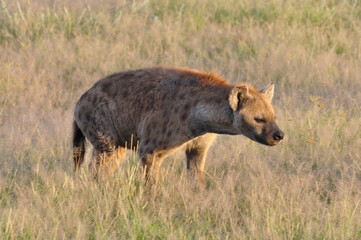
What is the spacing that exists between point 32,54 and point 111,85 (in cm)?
434

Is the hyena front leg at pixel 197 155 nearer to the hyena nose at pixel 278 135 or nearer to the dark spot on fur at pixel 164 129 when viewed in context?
the dark spot on fur at pixel 164 129

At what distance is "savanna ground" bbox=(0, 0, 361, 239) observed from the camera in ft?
15.7

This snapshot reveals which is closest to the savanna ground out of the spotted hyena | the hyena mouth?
the spotted hyena

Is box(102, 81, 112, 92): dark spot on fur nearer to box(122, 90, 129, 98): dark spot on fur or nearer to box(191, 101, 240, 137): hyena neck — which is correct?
box(122, 90, 129, 98): dark spot on fur

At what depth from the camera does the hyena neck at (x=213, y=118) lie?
5.14 metres

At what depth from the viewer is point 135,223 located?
4629 millimetres

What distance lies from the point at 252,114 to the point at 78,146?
1.54m

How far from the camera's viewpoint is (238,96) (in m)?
5.09

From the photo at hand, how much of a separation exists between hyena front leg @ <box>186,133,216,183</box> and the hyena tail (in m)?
0.87

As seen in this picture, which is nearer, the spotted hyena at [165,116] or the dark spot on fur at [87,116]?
the spotted hyena at [165,116]

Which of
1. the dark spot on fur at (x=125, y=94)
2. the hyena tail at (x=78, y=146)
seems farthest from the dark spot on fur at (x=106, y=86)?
the hyena tail at (x=78, y=146)

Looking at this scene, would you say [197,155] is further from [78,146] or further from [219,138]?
Result: [219,138]

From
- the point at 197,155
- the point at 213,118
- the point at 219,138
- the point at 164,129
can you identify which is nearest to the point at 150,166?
the point at 164,129

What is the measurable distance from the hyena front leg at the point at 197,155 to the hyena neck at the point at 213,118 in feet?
0.64
